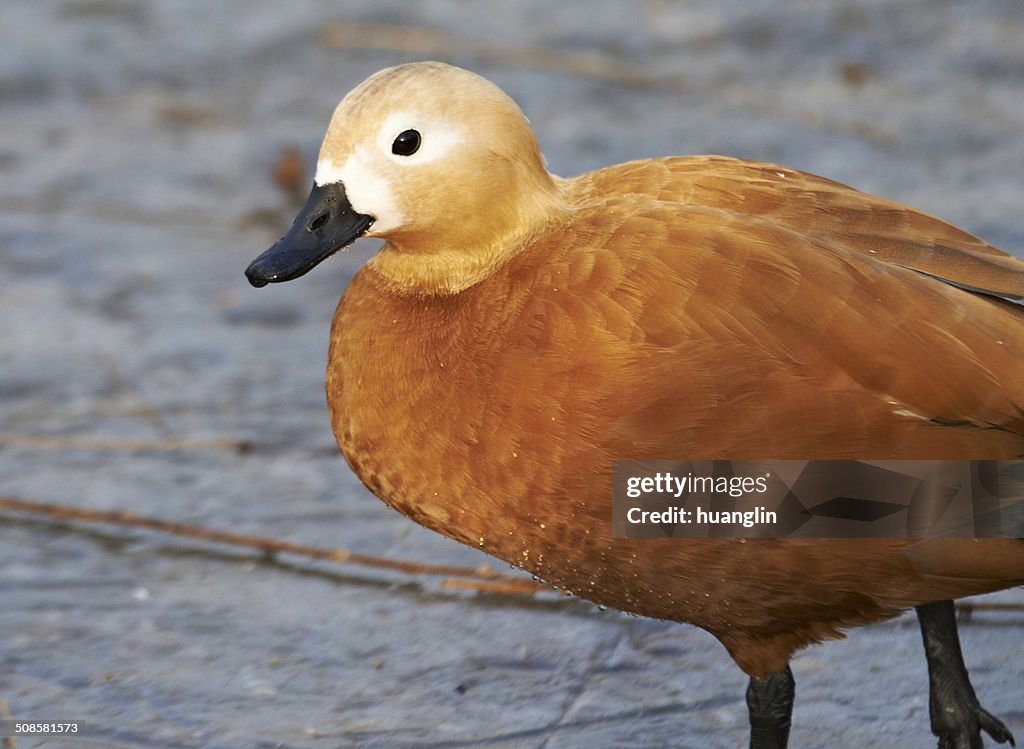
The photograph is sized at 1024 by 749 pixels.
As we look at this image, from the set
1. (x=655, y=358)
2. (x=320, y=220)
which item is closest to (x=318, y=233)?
(x=320, y=220)

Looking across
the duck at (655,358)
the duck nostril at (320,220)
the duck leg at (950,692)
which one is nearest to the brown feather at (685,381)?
the duck at (655,358)

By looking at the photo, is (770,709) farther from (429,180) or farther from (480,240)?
(429,180)

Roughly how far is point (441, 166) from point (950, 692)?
1475mm

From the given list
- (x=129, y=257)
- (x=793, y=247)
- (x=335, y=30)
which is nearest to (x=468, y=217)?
(x=793, y=247)

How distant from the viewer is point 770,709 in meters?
3.37

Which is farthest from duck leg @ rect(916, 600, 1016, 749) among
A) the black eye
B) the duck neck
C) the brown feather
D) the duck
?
the black eye

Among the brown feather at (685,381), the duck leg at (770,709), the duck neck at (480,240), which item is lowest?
the duck leg at (770,709)

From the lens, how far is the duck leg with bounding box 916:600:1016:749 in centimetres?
346

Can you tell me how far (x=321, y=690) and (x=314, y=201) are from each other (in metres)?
1.11

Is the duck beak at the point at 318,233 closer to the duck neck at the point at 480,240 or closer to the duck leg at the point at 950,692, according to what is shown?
the duck neck at the point at 480,240

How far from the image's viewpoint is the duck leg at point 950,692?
346cm

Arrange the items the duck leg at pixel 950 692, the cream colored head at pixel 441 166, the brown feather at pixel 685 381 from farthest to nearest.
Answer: the duck leg at pixel 950 692 → the cream colored head at pixel 441 166 → the brown feather at pixel 685 381

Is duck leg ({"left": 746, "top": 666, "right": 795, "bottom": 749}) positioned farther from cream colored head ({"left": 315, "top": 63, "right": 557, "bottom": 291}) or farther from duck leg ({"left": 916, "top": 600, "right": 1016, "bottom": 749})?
cream colored head ({"left": 315, "top": 63, "right": 557, "bottom": 291})

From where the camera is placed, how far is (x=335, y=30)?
8.20 metres
